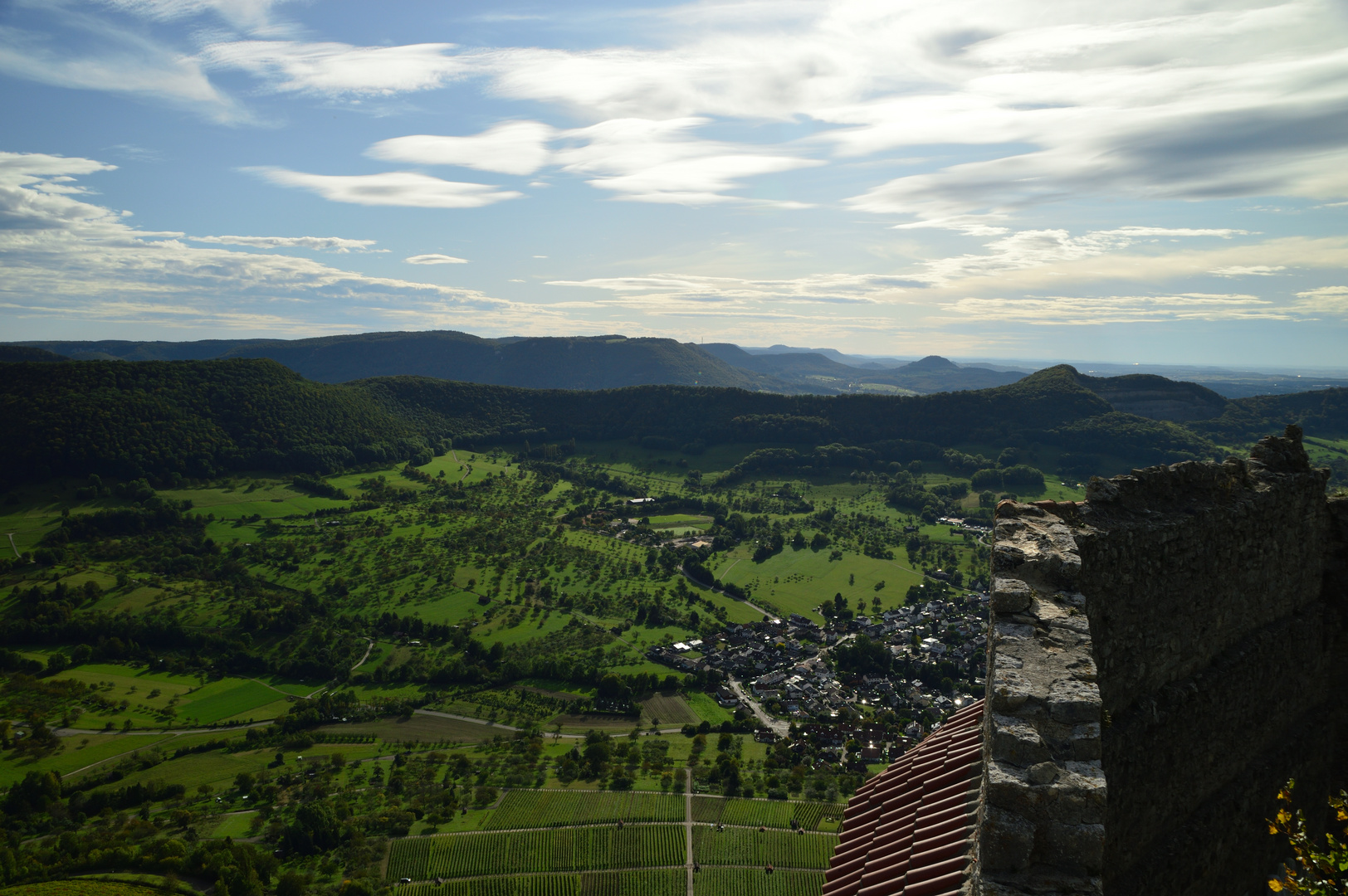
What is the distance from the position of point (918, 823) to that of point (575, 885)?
56.8 meters

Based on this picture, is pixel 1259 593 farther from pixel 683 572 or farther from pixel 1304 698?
pixel 683 572

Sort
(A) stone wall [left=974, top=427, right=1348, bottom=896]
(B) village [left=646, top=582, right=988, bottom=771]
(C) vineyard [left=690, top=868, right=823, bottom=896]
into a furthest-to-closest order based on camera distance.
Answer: (B) village [left=646, top=582, right=988, bottom=771], (C) vineyard [left=690, top=868, right=823, bottom=896], (A) stone wall [left=974, top=427, right=1348, bottom=896]

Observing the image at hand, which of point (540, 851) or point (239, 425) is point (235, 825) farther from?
point (239, 425)

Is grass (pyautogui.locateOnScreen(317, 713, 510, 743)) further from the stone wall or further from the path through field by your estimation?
the stone wall

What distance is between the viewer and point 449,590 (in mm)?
117500

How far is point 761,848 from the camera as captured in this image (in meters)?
55.4

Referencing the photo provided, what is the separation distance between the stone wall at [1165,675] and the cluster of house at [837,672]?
59.6m

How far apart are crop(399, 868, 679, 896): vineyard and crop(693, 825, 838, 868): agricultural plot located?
260 cm

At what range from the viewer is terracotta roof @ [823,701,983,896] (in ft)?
19.5

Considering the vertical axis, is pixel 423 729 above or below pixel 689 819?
below

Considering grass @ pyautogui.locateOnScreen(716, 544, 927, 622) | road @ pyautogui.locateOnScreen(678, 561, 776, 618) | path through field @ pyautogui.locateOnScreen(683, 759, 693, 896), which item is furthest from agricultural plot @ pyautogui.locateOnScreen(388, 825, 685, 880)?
grass @ pyautogui.locateOnScreen(716, 544, 927, 622)

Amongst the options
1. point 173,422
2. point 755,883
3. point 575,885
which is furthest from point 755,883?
point 173,422

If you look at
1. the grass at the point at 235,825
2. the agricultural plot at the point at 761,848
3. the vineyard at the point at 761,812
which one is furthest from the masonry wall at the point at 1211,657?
the grass at the point at 235,825

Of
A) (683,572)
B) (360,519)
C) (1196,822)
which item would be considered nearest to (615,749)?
(683,572)
